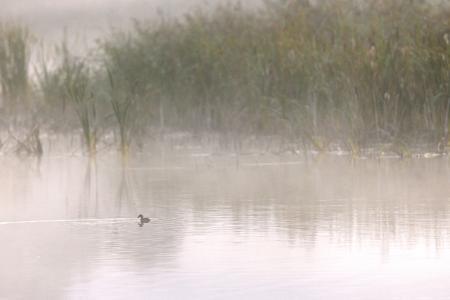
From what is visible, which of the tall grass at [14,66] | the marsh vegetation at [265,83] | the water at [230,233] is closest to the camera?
the water at [230,233]

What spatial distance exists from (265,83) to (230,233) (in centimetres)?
703

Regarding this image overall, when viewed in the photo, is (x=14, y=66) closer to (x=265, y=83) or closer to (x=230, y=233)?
(x=265, y=83)

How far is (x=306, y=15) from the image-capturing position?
45.4 feet

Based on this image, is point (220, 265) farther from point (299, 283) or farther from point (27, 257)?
point (27, 257)

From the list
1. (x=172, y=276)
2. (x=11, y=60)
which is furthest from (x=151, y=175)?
(x=11, y=60)

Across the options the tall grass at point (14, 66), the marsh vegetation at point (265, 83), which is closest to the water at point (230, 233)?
the marsh vegetation at point (265, 83)

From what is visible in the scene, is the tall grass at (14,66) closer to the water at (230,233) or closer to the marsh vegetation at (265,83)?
the marsh vegetation at (265,83)

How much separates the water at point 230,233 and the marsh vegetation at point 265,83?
1080 millimetres

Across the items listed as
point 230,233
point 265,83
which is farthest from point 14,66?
point 230,233

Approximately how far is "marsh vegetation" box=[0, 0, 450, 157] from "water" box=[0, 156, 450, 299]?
1.08 metres

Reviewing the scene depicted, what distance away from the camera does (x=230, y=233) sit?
6195 mm

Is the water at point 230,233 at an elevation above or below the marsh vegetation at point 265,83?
below

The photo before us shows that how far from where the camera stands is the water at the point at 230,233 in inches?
184

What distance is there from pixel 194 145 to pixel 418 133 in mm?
3016
